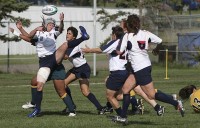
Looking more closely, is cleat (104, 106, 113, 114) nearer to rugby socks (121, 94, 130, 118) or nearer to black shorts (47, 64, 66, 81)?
black shorts (47, 64, 66, 81)

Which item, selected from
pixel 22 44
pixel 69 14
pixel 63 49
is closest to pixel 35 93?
pixel 63 49

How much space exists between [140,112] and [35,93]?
8.26 feet

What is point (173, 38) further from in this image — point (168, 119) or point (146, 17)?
point (168, 119)

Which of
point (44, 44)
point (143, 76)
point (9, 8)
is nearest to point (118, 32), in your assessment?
point (143, 76)

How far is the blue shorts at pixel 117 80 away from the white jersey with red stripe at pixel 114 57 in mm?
118

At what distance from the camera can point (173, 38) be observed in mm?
43188

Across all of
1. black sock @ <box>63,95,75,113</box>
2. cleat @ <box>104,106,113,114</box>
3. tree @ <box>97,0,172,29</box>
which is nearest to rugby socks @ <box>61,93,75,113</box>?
black sock @ <box>63,95,75,113</box>

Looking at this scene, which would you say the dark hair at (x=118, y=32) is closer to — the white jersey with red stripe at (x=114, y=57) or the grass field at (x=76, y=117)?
the white jersey with red stripe at (x=114, y=57)

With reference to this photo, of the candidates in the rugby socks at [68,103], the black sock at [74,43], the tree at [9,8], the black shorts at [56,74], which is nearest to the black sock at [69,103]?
the rugby socks at [68,103]

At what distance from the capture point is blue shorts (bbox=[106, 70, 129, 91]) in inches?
536

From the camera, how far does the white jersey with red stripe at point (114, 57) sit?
13.6 meters

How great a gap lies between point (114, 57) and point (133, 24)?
1.06 metres

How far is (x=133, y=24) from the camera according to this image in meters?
13.1

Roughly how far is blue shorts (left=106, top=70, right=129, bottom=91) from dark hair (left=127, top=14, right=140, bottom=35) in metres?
0.98
